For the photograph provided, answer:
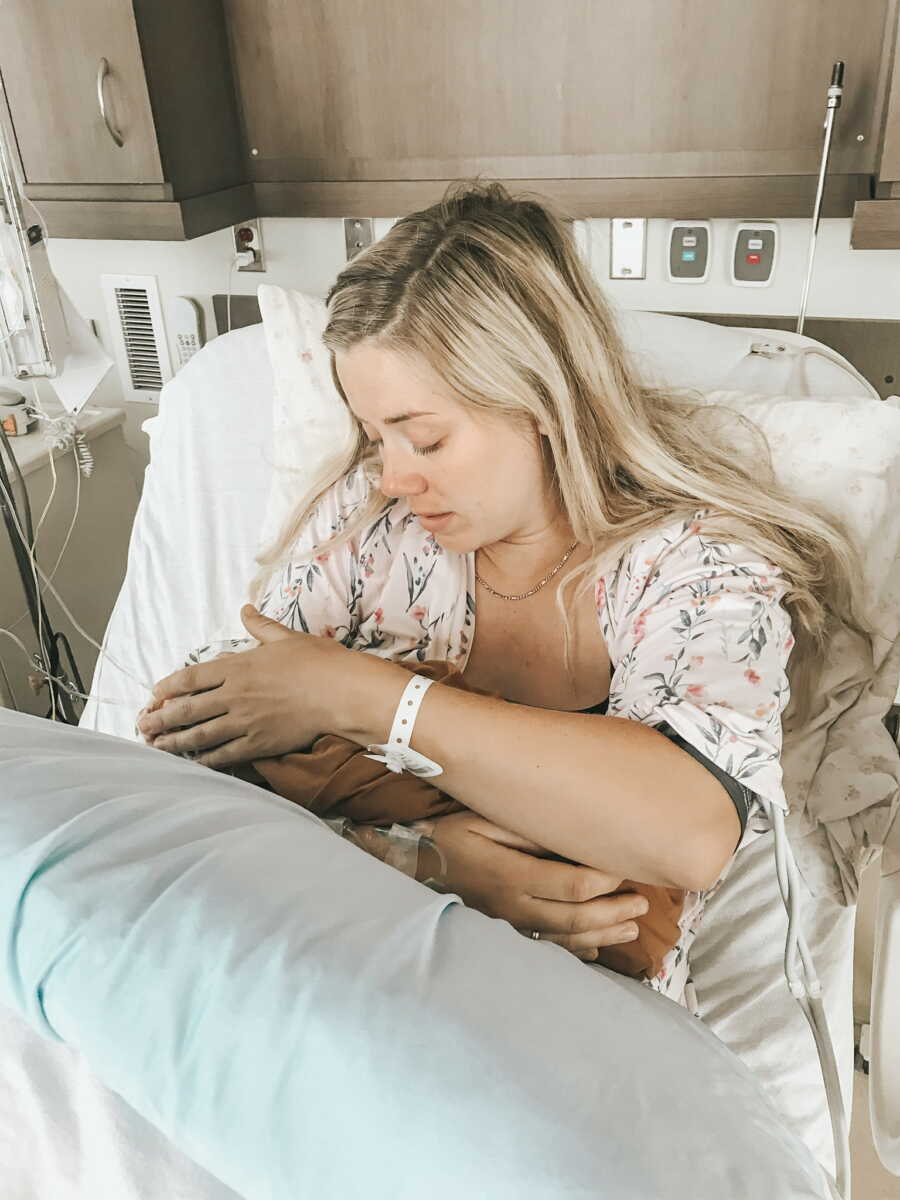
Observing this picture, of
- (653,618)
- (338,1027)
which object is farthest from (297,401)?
(338,1027)

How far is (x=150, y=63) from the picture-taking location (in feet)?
5.69

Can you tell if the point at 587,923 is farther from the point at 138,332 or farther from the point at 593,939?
the point at 138,332

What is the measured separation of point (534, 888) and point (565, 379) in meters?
0.55

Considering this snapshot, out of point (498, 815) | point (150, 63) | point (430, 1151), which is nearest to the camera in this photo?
point (430, 1151)

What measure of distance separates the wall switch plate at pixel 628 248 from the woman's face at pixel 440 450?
819 mm

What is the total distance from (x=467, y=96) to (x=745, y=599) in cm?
120

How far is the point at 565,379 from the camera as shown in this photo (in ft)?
3.66

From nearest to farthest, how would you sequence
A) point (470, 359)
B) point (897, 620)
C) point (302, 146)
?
point (470, 359)
point (897, 620)
point (302, 146)

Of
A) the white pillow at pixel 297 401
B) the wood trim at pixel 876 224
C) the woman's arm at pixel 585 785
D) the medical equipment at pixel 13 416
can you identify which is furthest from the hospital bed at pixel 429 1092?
the medical equipment at pixel 13 416

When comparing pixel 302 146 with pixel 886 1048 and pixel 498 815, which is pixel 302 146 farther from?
pixel 886 1048

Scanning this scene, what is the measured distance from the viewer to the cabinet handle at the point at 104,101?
1732 millimetres

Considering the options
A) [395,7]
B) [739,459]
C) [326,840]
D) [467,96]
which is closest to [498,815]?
[326,840]

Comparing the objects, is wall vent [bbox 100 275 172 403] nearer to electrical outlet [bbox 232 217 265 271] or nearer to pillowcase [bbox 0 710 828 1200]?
electrical outlet [bbox 232 217 265 271]

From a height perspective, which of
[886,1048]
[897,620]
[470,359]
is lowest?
[886,1048]
